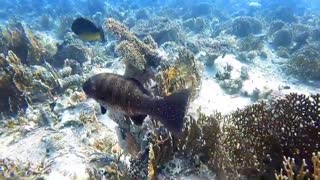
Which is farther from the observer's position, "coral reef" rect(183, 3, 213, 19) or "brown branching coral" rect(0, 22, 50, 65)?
"coral reef" rect(183, 3, 213, 19)

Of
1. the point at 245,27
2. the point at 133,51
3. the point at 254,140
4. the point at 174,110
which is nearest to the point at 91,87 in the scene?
the point at 174,110

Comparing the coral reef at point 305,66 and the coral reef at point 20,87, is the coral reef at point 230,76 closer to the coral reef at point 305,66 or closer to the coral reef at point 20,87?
the coral reef at point 305,66

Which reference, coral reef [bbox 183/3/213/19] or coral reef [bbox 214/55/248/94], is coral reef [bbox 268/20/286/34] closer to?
coral reef [bbox 214/55/248/94]


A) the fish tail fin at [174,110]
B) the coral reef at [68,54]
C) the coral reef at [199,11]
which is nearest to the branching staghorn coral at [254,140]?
the fish tail fin at [174,110]

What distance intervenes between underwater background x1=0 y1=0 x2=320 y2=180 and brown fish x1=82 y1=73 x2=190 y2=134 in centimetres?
29

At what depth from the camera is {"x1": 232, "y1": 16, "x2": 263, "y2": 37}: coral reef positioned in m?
18.9

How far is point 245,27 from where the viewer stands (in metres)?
18.9

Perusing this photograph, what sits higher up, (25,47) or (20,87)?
(25,47)

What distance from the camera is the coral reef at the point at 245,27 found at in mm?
18855

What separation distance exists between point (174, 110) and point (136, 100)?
56 centimetres

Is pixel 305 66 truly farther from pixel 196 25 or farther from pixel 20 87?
pixel 196 25

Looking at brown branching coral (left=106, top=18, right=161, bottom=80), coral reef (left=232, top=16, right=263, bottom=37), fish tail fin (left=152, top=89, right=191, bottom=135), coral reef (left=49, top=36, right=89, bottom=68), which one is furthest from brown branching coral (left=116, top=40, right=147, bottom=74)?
coral reef (left=232, top=16, right=263, bottom=37)

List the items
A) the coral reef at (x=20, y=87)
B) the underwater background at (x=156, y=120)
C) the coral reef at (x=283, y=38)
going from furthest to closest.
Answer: the coral reef at (x=283, y=38) → the coral reef at (x=20, y=87) → the underwater background at (x=156, y=120)

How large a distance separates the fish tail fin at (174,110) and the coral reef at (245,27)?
16.1m
